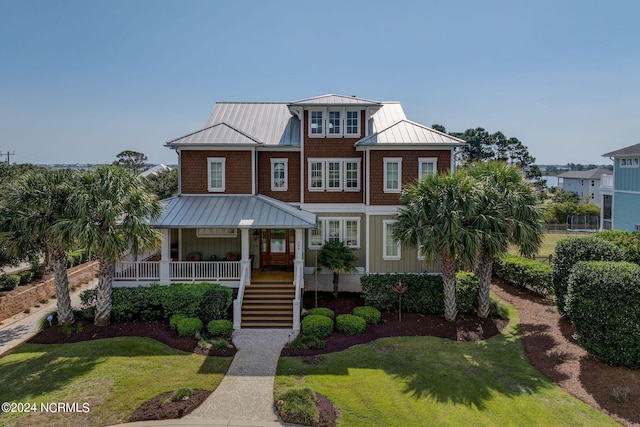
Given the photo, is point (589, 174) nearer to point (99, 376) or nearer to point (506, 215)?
point (506, 215)

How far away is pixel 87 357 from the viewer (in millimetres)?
12648

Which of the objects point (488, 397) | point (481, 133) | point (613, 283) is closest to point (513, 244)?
point (613, 283)

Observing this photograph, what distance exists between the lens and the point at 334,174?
2005 centimetres

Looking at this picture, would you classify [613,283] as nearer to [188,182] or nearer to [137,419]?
[137,419]

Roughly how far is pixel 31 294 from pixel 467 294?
68.1ft

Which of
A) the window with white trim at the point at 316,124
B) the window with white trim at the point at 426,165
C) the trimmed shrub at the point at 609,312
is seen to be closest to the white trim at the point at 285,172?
the window with white trim at the point at 316,124

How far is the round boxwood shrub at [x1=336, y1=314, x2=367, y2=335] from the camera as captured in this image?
1514cm

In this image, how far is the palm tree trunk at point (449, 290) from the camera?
1644 centimetres

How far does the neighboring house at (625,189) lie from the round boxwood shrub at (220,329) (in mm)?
24471

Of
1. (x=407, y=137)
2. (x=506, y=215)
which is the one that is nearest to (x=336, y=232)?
(x=407, y=137)

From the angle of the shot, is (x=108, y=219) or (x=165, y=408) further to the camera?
(x=108, y=219)

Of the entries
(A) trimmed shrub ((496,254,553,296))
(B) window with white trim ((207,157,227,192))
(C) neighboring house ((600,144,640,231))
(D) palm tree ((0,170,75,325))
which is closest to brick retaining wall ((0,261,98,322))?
(D) palm tree ((0,170,75,325))

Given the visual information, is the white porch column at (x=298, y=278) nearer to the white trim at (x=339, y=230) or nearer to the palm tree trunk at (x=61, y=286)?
the white trim at (x=339, y=230)

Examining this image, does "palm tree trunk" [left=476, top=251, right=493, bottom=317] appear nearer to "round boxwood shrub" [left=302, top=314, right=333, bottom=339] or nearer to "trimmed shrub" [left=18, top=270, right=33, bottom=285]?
"round boxwood shrub" [left=302, top=314, right=333, bottom=339]
